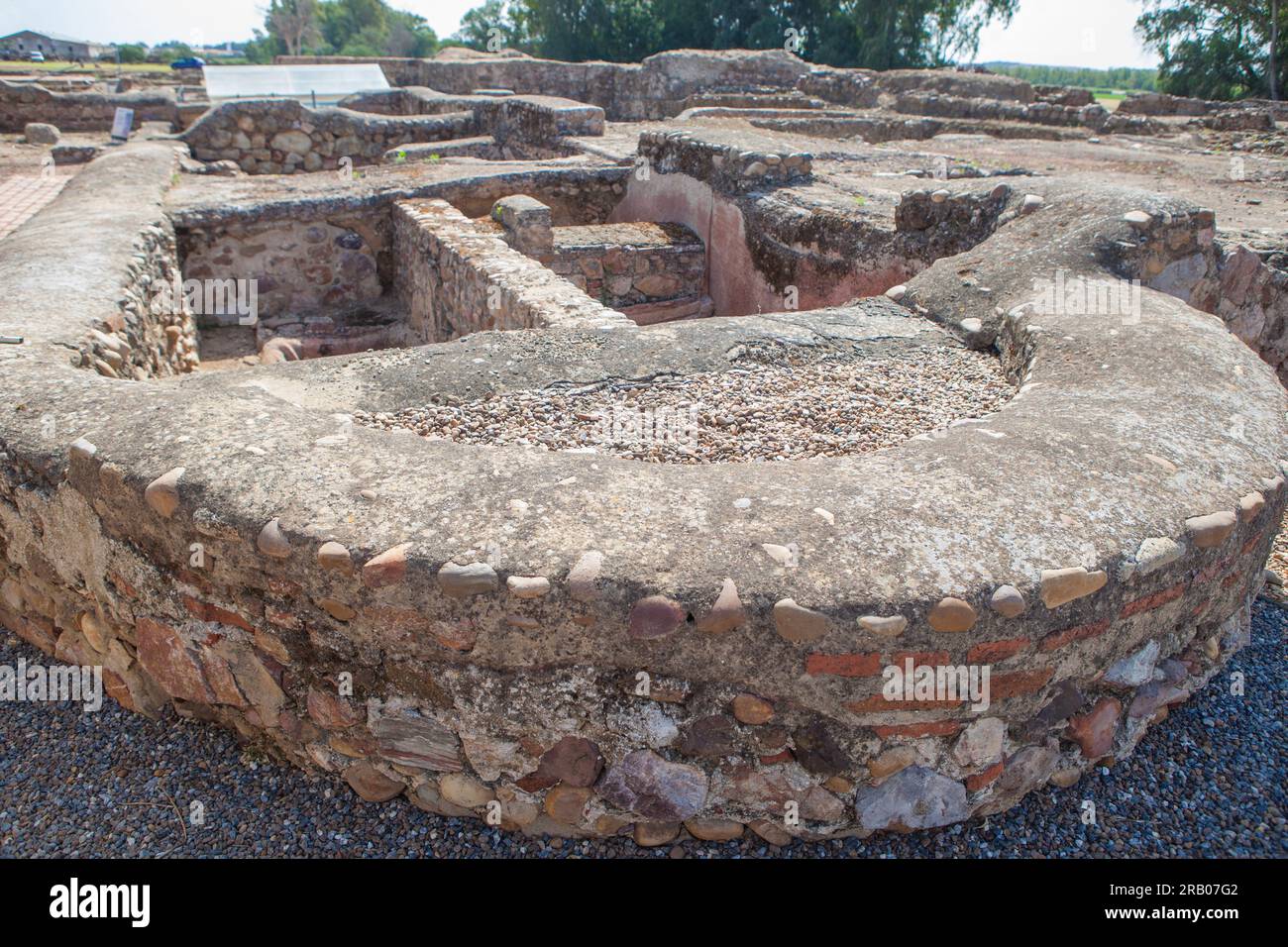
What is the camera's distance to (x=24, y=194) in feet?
29.2

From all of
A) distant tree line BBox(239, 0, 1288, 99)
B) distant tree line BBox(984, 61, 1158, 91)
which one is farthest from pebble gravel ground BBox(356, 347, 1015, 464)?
distant tree line BBox(984, 61, 1158, 91)

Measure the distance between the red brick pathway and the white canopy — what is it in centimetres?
427

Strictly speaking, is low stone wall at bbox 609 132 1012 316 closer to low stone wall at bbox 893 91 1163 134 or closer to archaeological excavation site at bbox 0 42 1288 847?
archaeological excavation site at bbox 0 42 1288 847

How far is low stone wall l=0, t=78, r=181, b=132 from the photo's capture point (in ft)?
44.2

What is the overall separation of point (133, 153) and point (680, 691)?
32.2ft

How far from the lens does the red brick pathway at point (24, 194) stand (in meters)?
7.73

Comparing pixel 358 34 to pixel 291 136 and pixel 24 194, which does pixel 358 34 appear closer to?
pixel 291 136

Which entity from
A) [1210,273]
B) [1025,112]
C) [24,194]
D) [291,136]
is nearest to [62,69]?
[291,136]

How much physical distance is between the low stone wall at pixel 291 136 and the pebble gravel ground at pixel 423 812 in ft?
33.4

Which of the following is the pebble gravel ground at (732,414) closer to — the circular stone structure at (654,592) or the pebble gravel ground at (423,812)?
the circular stone structure at (654,592)

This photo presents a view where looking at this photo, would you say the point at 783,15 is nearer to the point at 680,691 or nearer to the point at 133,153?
the point at 133,153

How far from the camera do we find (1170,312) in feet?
13.8

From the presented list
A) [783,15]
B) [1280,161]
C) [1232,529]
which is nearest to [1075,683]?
[1232,529]

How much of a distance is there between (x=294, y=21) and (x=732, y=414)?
48.7 m
